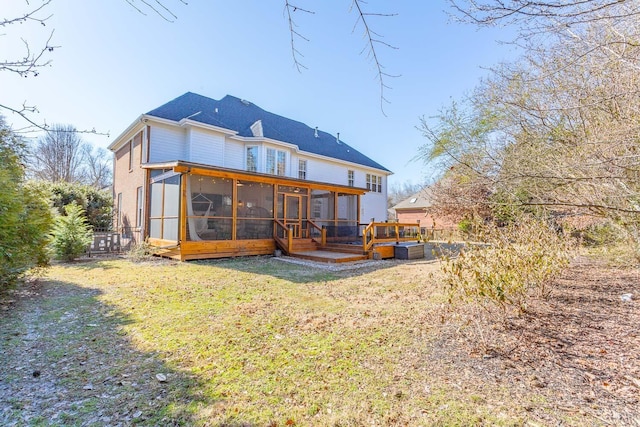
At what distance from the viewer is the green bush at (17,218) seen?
4762 millimetres

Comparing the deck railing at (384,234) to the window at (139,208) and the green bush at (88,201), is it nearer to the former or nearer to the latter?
the window at (139,208)

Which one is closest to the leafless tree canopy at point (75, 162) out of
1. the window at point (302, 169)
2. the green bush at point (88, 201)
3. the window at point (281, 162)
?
the green bush at point (88, 201)

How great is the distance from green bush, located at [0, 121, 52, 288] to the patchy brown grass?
66 centimetres

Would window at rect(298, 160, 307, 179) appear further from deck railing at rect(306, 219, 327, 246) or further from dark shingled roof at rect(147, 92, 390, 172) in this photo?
deck railing at rect(306, 219, 327, 246)

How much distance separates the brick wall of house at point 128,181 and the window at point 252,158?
15.6 ft

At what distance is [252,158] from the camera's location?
1565 centimetres

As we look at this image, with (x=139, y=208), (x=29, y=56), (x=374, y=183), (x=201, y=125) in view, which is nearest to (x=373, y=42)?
(x=29, y=56)

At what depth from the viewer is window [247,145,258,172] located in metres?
15.6

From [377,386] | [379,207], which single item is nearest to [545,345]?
[377,386]

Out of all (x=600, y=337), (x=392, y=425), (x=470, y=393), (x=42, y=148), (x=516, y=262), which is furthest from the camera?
(x=42, y=148)

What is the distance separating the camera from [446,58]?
413cm

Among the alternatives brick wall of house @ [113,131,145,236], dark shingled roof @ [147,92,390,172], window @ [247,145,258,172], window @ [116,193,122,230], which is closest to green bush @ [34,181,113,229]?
brick wall of house @ [113,131,145,236]

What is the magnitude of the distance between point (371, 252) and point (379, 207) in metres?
11.6

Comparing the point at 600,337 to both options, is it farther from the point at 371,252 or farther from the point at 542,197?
the point at 371,252
